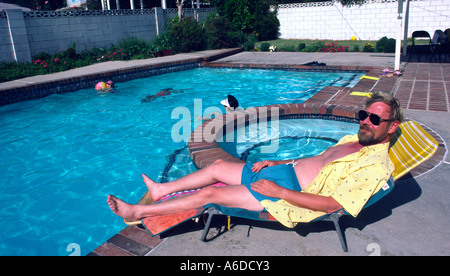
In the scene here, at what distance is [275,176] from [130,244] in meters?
1.34

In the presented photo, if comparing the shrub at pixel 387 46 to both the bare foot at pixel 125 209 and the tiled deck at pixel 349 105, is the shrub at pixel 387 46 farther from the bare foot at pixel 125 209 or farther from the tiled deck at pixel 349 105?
the bare foot at pixel 125 209

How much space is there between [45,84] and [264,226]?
31.1 feet

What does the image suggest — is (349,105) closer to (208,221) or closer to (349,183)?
(349,183)

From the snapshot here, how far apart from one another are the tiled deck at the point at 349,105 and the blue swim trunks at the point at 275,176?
0.89 metres

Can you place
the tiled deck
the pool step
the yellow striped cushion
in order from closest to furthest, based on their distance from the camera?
the pool step, the tiled deck, the yellow striped cushion

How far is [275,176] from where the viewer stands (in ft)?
10.3

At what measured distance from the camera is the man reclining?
8.70ft

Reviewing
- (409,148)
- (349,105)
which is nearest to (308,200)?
(409,148)

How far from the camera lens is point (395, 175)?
310 centimetres

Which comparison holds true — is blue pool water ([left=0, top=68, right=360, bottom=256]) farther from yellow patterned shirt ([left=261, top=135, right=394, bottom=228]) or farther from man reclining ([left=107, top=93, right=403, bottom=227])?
yellow patterned shirt ([left=261, top=135, right=394, bottom=228])

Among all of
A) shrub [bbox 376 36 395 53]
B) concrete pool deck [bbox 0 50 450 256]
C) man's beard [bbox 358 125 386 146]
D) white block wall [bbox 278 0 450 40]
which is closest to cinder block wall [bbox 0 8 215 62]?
white block wall [bbox 278 0 450 40]

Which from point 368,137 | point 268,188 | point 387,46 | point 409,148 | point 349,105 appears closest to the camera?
point 268,188

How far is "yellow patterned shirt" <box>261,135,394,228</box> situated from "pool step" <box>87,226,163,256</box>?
99cm
